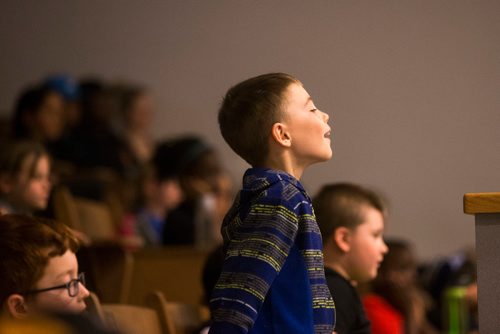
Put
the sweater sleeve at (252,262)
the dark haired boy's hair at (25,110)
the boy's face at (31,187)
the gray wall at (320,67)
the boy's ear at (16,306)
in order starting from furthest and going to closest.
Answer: the dark haired boy's hair at (25,110)
the boy's face at (31,187)
the gray wall at (320,67)
the boy's ear at (16,306)
the sweater sleeve at (252,262)

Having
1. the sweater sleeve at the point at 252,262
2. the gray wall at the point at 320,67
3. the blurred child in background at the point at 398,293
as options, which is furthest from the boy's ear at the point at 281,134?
the blurred child in background at the point at 398,293

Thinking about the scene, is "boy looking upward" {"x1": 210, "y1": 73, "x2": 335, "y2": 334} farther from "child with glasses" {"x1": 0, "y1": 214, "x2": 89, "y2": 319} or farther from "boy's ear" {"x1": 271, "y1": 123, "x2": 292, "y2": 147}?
"child with glasses" {"x1": 0, "y1": 214, "x2": 89, "y2": 319}

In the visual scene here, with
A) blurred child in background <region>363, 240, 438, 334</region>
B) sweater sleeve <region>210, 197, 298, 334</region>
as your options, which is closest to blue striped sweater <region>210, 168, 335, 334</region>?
sweater sleeve <region>210, 197, 298, 334</region>

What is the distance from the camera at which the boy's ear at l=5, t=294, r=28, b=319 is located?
2012 mm

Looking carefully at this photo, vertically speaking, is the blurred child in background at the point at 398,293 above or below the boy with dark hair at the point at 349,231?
below

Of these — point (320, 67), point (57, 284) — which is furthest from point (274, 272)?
point (320, 67)

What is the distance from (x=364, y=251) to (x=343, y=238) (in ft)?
0.22

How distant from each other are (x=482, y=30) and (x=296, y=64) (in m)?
0.88

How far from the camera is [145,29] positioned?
21.3 ft

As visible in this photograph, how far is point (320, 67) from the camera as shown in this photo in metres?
2.37

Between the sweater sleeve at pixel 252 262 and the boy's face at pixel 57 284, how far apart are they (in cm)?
47

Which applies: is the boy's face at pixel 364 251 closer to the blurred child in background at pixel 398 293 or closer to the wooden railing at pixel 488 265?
the wooden railing at pixel 488 265

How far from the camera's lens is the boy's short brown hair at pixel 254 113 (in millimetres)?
1871

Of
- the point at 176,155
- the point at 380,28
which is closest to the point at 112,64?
the point at 176,155
